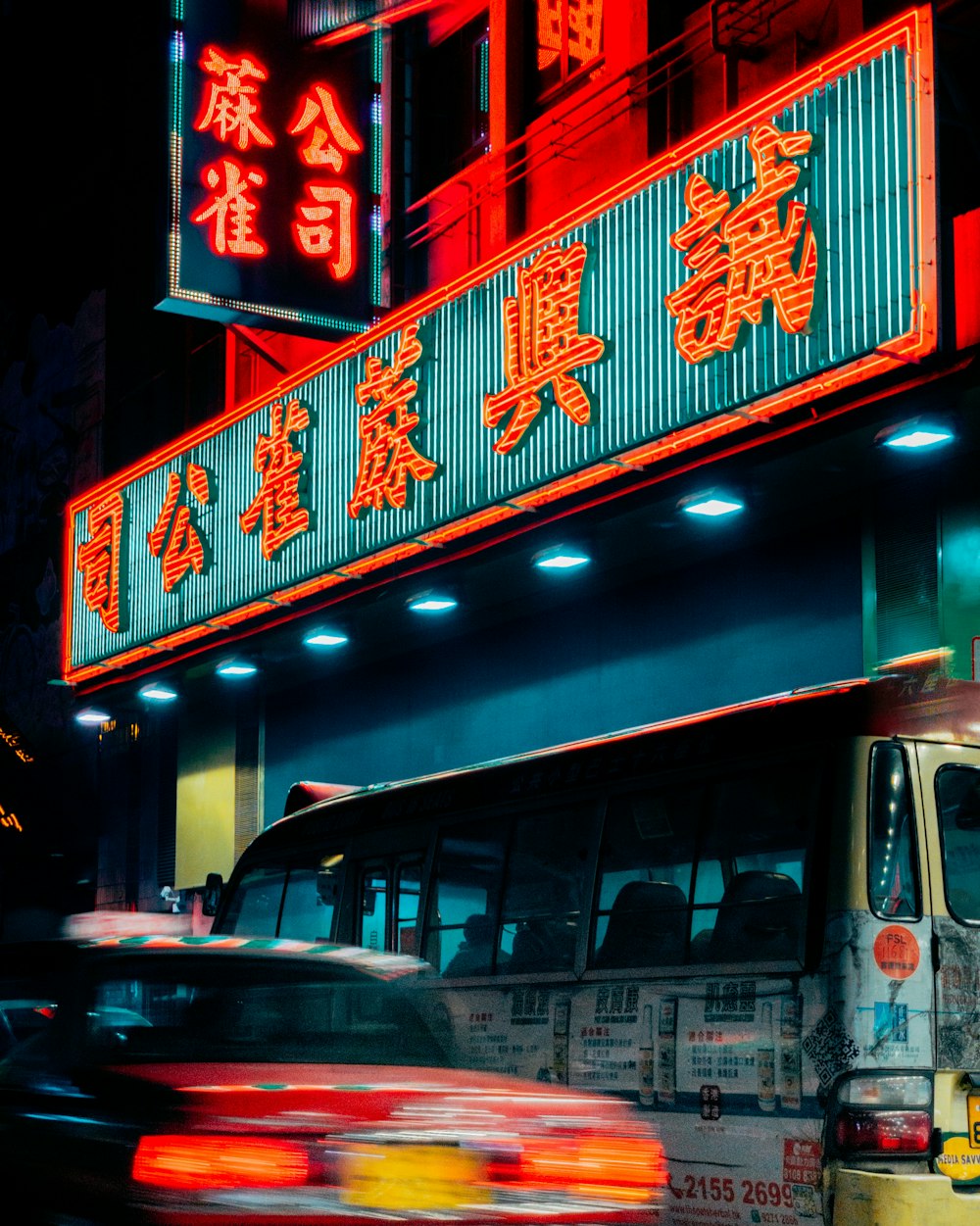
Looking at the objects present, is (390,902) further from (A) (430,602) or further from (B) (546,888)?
(A) (430,602)

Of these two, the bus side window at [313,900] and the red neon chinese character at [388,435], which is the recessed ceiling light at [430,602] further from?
the bus side window at [313,900]

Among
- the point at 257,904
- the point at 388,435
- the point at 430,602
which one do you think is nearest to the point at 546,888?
the point at 257,904

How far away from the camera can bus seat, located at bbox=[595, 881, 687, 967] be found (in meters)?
8.47

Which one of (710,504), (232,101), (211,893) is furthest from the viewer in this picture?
(232,101)

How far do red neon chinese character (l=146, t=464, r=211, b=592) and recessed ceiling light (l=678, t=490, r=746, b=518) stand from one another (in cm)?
690

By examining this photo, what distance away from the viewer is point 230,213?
16234 mm

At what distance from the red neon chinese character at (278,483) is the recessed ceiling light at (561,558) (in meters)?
2.97

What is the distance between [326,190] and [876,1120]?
38.9 feet

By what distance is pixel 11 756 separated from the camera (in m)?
27.0

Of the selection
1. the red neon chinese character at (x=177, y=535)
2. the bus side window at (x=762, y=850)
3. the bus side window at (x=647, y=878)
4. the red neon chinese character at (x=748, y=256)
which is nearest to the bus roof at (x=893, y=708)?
the bus side window at (x=762, y=850)

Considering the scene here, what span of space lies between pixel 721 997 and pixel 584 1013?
1122 mm

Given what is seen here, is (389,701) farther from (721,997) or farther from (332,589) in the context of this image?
(721,997)

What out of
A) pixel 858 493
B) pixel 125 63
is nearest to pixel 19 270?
pixel 125 63

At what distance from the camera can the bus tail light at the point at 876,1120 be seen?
715 cm
